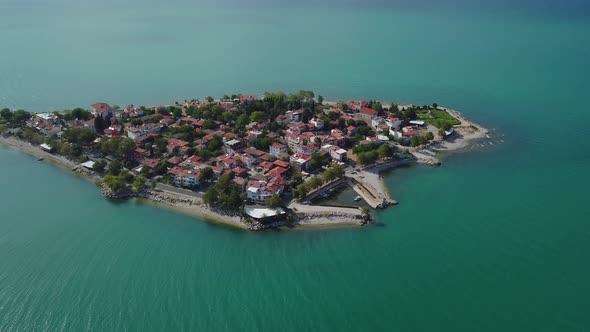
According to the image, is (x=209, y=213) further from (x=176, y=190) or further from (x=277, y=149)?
(x=277, y=149)

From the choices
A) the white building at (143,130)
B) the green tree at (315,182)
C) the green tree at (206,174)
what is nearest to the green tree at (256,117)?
the white building at (143,130)

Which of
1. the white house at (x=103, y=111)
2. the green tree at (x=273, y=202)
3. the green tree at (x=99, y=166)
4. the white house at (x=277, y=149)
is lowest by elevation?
the green tree at (x=99, y=166)

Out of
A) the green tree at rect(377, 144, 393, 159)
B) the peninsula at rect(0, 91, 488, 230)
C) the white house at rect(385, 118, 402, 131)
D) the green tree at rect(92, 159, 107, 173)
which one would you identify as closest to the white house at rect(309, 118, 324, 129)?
the peninsula at rect(0, 91, 488, 230)

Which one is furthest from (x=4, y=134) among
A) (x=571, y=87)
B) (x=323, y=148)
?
(x=571, y=87)

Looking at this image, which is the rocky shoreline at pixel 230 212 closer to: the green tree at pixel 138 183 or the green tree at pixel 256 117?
the green tree at pixel 138 183

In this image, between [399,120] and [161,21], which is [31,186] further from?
[161,21]

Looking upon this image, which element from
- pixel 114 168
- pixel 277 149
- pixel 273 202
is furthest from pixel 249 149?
pixel 114 168
